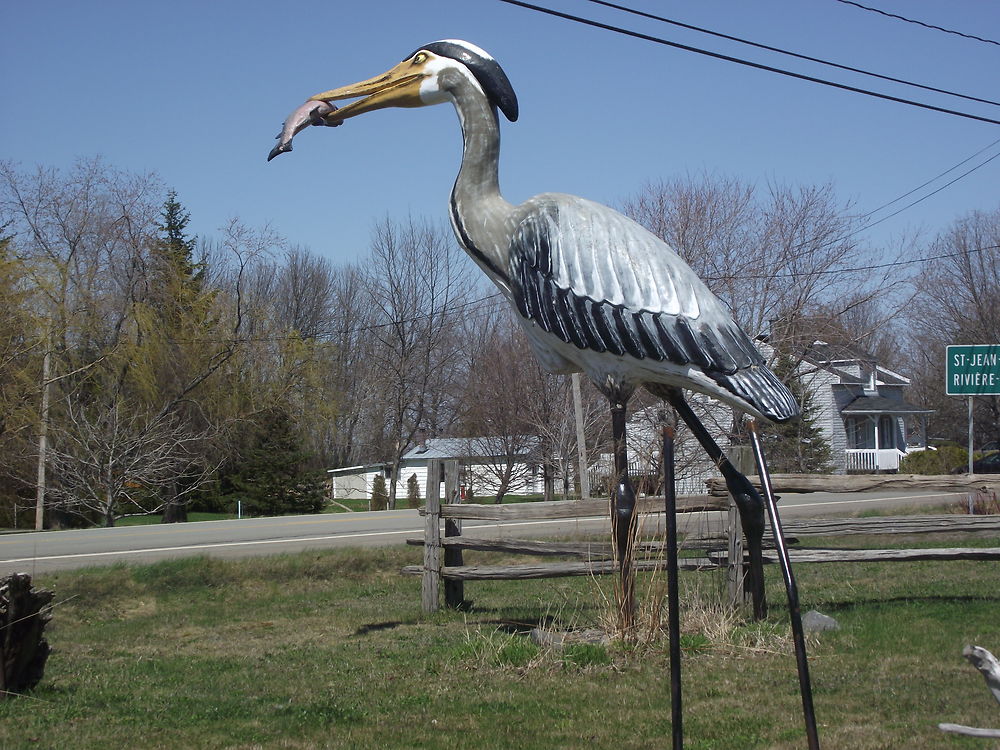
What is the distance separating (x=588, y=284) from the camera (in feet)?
19.9

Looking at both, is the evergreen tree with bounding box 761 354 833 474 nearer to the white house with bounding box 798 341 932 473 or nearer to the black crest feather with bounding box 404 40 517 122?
the white house with bounding box 798 341 932 473

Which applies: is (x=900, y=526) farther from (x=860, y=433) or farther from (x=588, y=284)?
(x=860, y=433)

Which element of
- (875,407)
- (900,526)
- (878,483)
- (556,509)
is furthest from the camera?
(875,407)

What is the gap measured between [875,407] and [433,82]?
39.1m

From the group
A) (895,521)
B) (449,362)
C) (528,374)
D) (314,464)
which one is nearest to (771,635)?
(895,521)

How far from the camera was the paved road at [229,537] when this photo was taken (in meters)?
12.5

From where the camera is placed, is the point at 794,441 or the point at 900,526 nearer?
the point at 900,526

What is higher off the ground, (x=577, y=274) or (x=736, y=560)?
(x=577, y=274)

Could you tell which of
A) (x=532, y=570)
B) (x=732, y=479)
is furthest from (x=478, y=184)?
(x=532, y=570)

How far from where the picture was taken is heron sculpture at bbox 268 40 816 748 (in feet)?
19.4

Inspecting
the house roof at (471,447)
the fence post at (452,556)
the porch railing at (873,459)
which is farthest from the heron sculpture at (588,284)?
the porch railing at (873,459)

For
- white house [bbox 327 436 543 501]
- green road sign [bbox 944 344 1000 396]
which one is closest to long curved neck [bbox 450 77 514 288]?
green road sign [bbox 944 344 1000 396]

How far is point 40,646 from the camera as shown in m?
5.86

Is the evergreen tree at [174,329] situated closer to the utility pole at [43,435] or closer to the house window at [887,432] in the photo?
the utility pole at [43,435]
